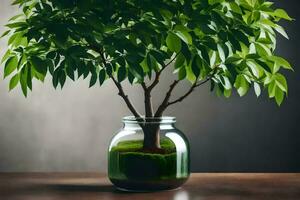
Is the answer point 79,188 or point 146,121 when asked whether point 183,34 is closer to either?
point 146,121

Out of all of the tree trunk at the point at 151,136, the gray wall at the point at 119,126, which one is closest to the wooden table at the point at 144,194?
the tree trunk at the point at 151,136

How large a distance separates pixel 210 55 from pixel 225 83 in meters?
0.10

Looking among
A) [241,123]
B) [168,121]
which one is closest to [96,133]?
[241,123]

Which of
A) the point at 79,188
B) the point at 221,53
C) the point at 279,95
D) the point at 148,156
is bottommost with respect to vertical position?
the point at 79,188

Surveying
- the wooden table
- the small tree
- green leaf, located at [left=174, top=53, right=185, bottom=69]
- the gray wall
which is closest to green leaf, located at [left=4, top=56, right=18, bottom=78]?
the small tree

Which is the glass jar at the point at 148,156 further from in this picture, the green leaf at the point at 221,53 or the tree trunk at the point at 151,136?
the green leaf at the point at 221,53

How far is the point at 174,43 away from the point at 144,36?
7 centimetres

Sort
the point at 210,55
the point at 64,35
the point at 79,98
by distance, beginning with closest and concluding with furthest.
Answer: the point at 64,35 < the point at 210,55 < the point at 79,98

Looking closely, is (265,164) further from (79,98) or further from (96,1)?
(96,1)

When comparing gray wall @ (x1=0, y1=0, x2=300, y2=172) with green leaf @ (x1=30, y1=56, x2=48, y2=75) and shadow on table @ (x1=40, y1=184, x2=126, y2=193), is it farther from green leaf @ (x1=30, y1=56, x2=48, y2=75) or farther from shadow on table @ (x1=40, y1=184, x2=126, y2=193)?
green leaf @ (x1=30, y1=56, x2=48, y2=75)

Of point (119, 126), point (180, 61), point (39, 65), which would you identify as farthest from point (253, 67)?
point (119, 126)

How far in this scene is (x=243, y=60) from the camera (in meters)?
1.33

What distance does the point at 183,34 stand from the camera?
122 centimetres

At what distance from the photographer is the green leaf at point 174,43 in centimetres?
120
